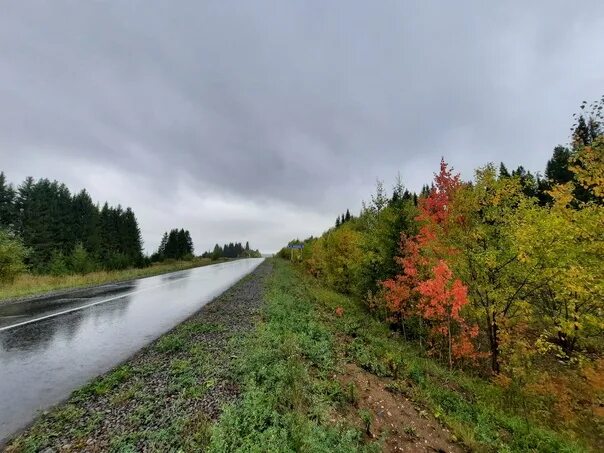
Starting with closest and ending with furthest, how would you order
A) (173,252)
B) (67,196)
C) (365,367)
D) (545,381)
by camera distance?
(365,367) → (545,381) → (67,196) → (173,252)

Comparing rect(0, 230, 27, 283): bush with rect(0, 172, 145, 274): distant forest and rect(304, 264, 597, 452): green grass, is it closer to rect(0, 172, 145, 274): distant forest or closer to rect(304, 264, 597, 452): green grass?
rect(0, 172, 145, 274): distant forest

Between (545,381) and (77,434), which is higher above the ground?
(77,434)

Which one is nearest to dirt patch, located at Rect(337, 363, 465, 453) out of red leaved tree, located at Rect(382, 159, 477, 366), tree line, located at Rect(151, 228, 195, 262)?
red leaved tree, located at Rect(382, 159, 477, 366)

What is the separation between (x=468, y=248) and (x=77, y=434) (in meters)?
11.7

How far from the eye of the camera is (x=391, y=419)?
565 centimetres

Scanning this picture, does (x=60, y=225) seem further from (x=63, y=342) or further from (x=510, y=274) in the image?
(x=510, y=274)

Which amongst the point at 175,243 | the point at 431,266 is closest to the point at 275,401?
the point at 431,266

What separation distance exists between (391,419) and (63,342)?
8.30m

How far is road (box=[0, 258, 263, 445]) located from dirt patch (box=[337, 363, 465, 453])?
5081 mm

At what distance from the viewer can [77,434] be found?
407 cm

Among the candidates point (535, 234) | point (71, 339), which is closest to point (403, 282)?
point (535, 234)

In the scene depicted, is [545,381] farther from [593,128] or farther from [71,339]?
[71,339]

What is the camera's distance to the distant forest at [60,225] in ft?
157

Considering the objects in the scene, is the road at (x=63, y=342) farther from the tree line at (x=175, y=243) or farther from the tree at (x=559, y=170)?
the tree line at (x=175, y=243)
